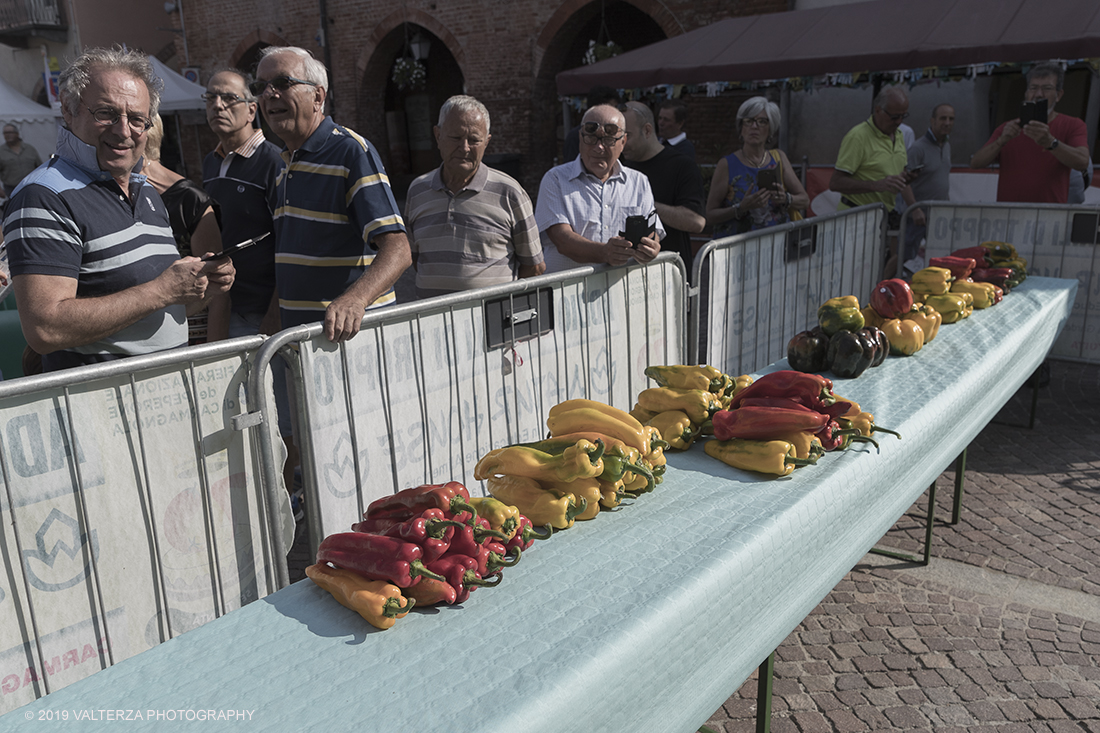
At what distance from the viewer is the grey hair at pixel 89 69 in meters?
2.57

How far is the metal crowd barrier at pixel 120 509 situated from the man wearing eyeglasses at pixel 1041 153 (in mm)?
6043

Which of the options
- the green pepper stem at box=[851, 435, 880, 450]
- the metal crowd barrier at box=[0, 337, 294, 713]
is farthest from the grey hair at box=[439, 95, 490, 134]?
the green pepper stem at box=[851, 435, 880, 450]

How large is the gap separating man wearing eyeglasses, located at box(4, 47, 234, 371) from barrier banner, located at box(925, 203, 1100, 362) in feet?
18.2

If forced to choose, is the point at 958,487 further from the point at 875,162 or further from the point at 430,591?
the point at 430,591

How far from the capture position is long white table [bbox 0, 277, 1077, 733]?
159 cm

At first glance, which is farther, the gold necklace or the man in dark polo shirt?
the gold necklace

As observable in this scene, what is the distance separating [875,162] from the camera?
654cm

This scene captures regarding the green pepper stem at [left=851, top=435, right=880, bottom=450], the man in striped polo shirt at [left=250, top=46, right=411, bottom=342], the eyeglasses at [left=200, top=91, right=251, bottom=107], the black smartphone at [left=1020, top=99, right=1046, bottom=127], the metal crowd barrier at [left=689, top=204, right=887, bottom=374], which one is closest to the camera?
the green pepper stem at [left=851, top=435, right=880, bottom=450]

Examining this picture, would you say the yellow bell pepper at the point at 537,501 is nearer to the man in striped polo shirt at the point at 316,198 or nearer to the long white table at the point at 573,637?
the long white table at the point at 573,637

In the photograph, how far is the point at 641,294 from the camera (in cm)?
400

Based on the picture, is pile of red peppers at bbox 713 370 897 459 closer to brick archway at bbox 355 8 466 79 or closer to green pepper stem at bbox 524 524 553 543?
green pepper stem at bbox 524 524 553 543

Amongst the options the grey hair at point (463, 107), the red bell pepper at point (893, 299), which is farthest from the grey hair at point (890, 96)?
the grey hair at point (463, 107)

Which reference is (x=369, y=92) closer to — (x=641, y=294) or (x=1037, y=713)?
(x=641, y=294)

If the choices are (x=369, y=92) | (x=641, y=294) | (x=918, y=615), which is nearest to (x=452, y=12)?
(x=369, y=92)
